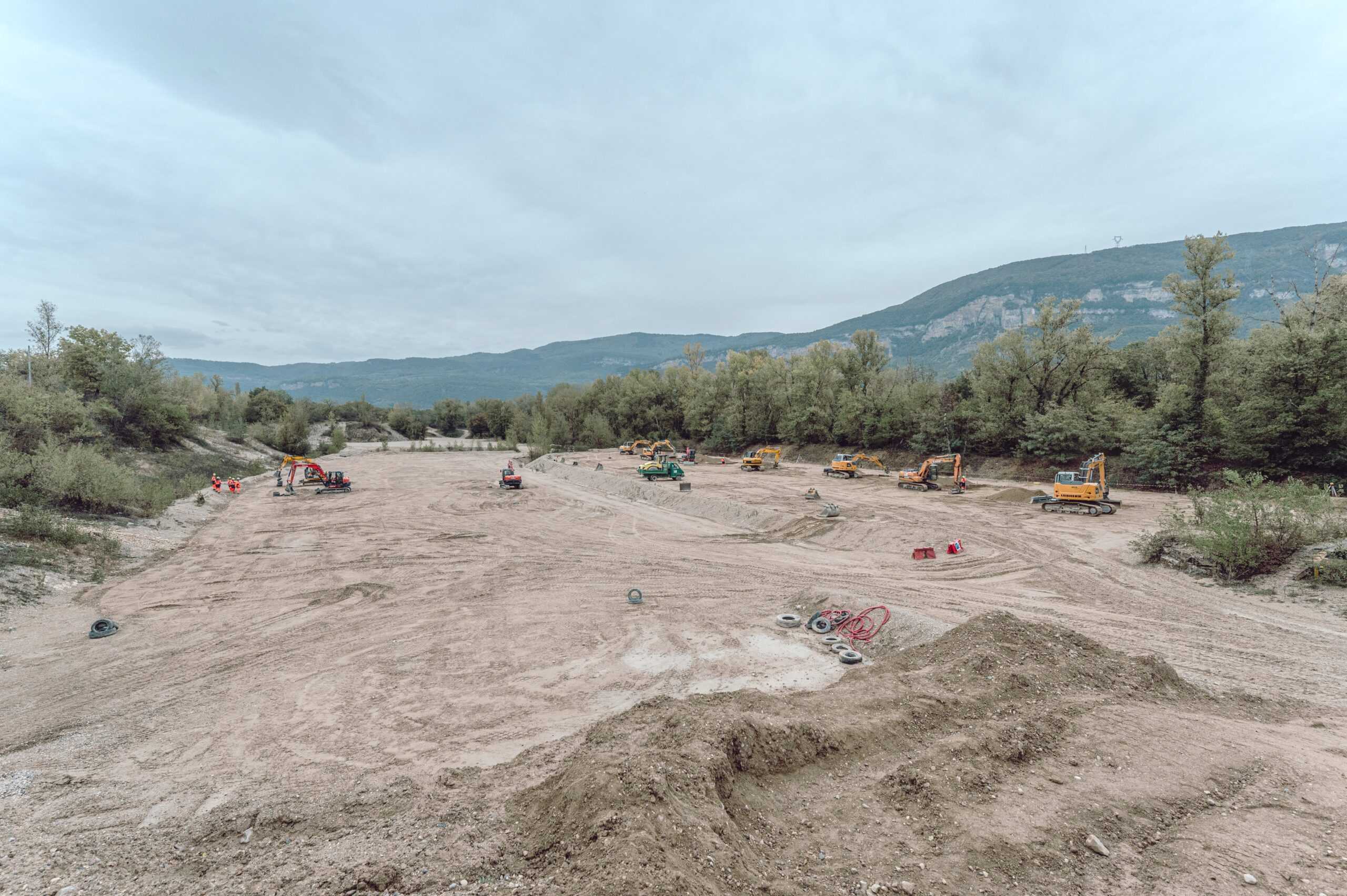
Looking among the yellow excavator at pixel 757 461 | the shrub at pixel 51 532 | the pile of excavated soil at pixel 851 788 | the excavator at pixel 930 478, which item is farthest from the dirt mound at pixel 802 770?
the yellow excavator at pixel 757 461

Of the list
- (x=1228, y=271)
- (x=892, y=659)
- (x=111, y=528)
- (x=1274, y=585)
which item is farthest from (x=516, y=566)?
(x=1228, y=271)

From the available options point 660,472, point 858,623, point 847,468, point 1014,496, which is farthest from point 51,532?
point 847,468

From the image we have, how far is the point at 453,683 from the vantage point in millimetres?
8922

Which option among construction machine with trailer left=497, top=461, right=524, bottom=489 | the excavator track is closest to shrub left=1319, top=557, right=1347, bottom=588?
the excavator track

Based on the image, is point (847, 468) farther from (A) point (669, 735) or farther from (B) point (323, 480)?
(A) point (669, 735)

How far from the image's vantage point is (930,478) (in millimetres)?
31406

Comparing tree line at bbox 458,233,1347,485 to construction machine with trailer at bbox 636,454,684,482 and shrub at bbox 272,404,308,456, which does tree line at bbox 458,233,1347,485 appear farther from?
shrub at bbox 272,404,308,456

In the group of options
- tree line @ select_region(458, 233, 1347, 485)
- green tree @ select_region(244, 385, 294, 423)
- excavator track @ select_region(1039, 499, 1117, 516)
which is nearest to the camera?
excavator track @ select_region(1039, 499, 1117, 516)

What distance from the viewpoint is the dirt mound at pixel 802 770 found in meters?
4.05

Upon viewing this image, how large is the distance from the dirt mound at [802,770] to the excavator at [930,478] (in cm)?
2317

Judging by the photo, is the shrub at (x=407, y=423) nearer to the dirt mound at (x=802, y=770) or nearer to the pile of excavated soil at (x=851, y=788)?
the dirt mound at (x=802, y=770)

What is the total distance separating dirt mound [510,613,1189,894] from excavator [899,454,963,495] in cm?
2317

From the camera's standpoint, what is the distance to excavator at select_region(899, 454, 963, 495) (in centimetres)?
2970

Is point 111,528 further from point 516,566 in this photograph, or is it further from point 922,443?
point 922,443
